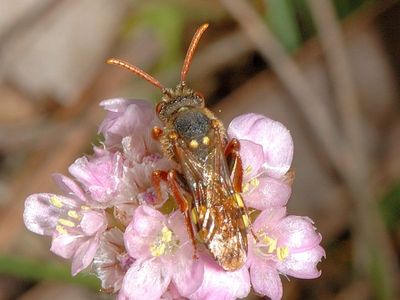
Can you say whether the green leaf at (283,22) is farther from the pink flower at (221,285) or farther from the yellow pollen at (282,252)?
the pink flower at (221,285)

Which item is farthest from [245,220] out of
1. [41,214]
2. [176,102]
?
[41,214]

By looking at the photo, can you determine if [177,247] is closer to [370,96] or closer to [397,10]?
[370,96]

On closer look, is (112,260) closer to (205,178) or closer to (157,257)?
(157,257)

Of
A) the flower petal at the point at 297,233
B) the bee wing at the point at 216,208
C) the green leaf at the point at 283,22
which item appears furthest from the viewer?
the green leaf at the point at 283,22

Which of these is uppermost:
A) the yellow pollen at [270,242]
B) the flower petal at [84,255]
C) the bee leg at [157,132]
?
the bee leg at [157,132]

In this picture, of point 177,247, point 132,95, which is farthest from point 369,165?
point 177,247

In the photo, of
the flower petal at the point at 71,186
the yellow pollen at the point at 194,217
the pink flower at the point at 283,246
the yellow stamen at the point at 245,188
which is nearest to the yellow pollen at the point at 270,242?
the pink flower at the point at 283,246
